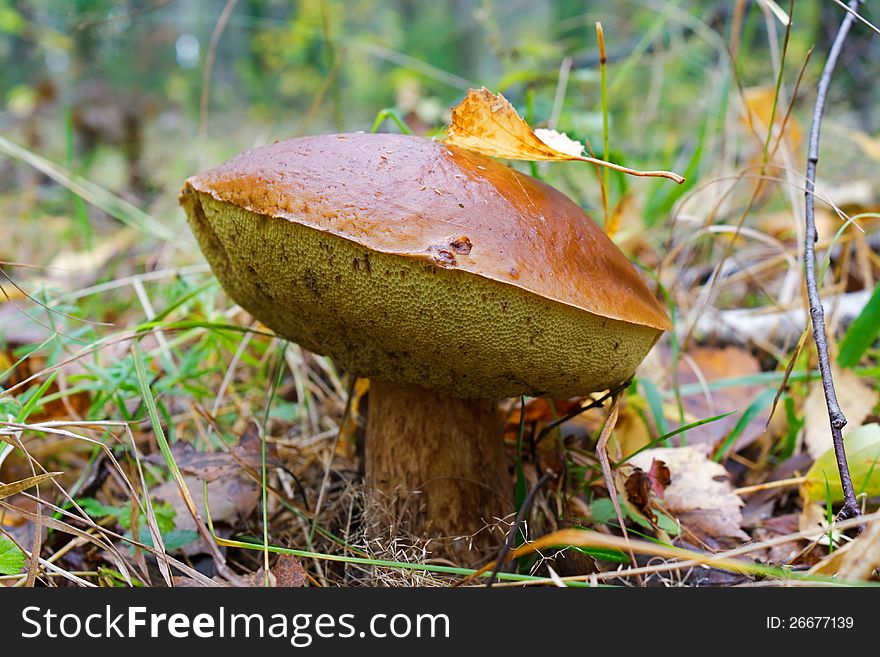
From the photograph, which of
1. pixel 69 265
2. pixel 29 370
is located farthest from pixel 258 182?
pixel 69 265

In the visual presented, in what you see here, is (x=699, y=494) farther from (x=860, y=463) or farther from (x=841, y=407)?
(x=841, y=407)

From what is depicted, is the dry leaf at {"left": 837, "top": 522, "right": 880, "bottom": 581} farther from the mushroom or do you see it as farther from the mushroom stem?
the mushroom stem

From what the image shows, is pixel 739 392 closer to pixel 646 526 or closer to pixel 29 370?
pixel 646 526

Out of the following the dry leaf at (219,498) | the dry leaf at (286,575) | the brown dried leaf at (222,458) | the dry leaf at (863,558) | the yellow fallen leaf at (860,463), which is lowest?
the dry leaf at (863,558)

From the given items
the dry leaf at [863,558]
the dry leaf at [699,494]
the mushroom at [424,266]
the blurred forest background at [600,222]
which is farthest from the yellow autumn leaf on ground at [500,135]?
the dry leaf at [699,494]

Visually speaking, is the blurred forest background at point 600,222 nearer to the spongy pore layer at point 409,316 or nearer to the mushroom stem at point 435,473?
the mushroom stem at point 435,473
